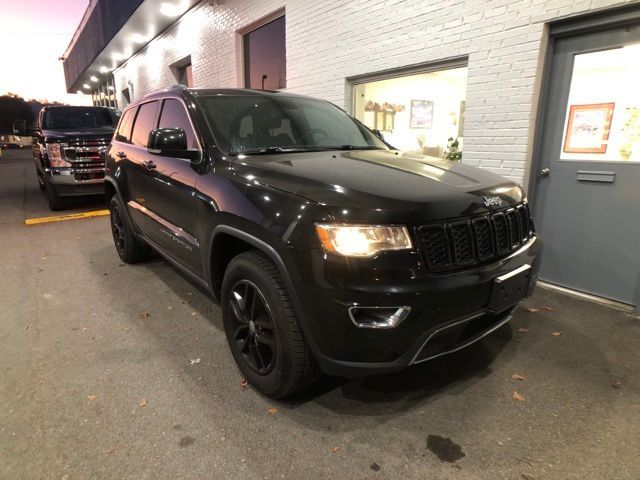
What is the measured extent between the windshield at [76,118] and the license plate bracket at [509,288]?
904cm

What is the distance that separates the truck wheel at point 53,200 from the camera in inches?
308

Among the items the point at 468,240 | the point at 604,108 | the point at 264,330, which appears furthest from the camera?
the point at 604,108

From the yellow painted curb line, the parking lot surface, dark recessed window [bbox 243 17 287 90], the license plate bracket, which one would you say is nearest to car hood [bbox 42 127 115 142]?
the yellow painted curb line

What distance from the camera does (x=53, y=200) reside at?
26.1 feet

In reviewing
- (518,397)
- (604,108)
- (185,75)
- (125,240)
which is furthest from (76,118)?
(518,397)

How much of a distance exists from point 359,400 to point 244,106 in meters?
2.22

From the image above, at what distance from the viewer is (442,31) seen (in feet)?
15.2

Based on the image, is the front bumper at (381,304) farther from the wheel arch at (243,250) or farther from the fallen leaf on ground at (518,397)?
the fallen leaf on ground at (518,397)

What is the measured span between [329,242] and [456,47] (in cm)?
377

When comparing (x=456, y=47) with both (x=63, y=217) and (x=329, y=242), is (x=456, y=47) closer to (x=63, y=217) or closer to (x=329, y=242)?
(x=329, y=242)

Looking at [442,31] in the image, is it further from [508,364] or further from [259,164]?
[508,364]

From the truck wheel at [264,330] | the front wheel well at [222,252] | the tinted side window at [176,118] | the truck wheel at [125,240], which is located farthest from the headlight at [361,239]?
the truck wheel at [125,240]

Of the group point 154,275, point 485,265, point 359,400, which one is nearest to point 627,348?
point 485,265

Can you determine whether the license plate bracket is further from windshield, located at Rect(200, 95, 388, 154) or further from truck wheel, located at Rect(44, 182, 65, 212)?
truck wheel, located at Rect(44, 182, 65, 212)
